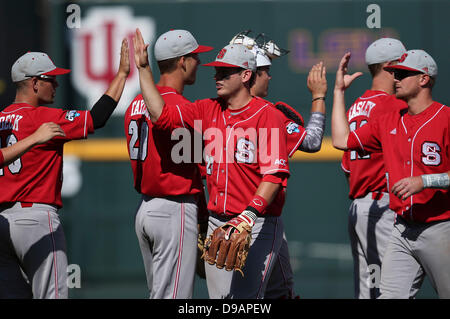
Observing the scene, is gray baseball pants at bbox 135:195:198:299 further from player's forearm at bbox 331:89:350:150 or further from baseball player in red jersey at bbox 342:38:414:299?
baseball player in red jersey at bbox 342:38:414:299

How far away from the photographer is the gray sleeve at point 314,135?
4.83 meters

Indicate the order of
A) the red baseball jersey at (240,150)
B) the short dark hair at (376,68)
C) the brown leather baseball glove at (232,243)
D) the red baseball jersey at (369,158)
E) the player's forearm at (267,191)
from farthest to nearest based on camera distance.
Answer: the short dark hair at (376,68) < the red baseball jersey at (369,158) < the red baseball jersey at (240,150) < the player's forearm at (267,191) < the brown leather baseball glove at (232,243)

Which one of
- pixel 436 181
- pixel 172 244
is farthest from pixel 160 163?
pixel 436 181

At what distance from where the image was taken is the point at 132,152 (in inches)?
198

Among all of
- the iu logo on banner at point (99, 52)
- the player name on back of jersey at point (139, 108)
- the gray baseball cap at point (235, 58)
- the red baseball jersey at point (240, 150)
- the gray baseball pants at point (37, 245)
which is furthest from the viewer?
the iu logo on banner at point (99, 52)

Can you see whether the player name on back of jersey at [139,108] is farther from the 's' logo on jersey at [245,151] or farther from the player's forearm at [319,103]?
the player's forearm at [319,103]

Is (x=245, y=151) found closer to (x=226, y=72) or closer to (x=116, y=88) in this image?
(x=226, y=72)

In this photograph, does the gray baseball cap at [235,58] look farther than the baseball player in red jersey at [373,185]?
No

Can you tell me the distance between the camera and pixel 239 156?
446 cm

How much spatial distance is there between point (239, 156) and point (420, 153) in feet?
3.78

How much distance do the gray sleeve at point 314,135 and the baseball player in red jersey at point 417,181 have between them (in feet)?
1.33

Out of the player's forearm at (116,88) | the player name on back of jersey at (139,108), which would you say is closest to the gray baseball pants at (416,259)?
the player name on back of jersey at (139,108)

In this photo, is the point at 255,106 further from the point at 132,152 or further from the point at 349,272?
the point at 349,272

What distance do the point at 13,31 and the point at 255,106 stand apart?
175 inches
